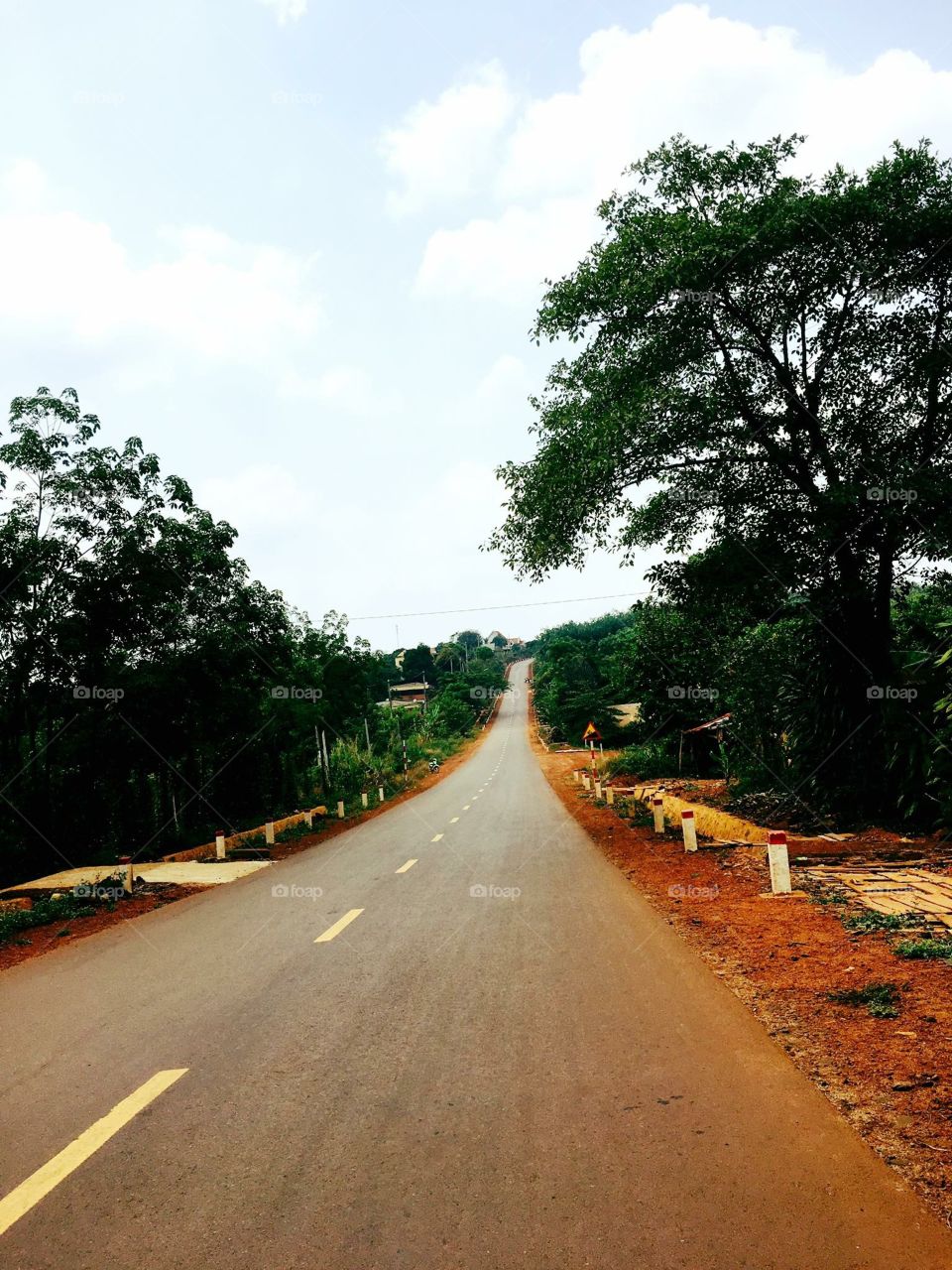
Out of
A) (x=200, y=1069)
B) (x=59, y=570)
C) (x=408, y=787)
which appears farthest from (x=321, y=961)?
(x=408, y=787)

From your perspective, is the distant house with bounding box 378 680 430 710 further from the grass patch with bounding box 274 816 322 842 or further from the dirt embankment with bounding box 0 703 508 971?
the dirt embankment with bounding box 0 703 508 971

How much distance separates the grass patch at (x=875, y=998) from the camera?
186 inches

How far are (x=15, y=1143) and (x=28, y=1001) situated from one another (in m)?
3.20

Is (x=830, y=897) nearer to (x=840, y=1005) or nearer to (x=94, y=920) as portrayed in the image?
(x=840, y=1005)

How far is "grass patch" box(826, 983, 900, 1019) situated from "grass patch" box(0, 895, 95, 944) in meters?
9.55

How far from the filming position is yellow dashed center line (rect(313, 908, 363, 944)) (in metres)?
7.52

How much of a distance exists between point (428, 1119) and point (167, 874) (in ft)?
40.5

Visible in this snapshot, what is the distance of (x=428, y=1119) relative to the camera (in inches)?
141

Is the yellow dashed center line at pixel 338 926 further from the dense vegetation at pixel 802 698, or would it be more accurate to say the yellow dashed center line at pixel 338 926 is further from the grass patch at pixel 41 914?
the dense vegetation at pixel 802 698

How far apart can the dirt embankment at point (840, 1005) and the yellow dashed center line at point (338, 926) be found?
11.4ft

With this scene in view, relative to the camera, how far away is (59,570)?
1512 cm

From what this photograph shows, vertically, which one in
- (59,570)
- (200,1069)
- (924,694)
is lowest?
(200,1069)

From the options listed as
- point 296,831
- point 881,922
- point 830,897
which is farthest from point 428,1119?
point 296,831

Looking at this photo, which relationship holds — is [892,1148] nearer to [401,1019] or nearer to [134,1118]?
[401,1019]
